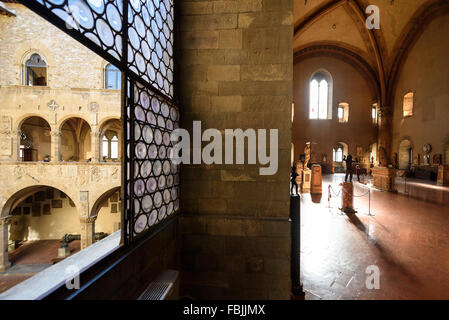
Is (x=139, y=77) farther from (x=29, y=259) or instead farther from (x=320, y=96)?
(x=320, y=96)

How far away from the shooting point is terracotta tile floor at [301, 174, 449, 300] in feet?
8.43

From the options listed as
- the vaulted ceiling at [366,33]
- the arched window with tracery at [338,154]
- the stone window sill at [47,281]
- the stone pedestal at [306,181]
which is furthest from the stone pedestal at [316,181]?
the vaulted ceiling at [366,33]

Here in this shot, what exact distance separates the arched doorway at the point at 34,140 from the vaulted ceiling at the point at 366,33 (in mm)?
19123

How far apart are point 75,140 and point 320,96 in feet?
70.6

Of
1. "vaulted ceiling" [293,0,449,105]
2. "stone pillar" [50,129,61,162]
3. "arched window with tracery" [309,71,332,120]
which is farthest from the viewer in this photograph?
"arched window with tracery" [309,71,332,120]

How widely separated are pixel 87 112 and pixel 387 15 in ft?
69.3

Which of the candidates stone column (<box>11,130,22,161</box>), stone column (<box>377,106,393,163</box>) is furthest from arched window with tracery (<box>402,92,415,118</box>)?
stone column (<box>11,130,22,161</box>)

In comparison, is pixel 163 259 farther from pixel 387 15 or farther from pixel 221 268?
pixel 387 15

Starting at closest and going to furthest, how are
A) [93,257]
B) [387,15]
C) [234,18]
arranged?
1. [93,257]
2. [234,18]
3. [387,15]

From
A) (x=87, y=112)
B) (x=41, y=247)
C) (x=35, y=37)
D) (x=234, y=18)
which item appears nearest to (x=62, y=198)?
(x=41, y=247)

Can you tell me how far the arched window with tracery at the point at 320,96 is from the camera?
59.2ft

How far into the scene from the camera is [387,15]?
1349 cm

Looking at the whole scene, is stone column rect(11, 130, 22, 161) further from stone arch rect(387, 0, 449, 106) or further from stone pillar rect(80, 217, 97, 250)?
stone arch rect(387, 0, 449, 106)

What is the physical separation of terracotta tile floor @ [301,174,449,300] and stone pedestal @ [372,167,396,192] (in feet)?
10.7
